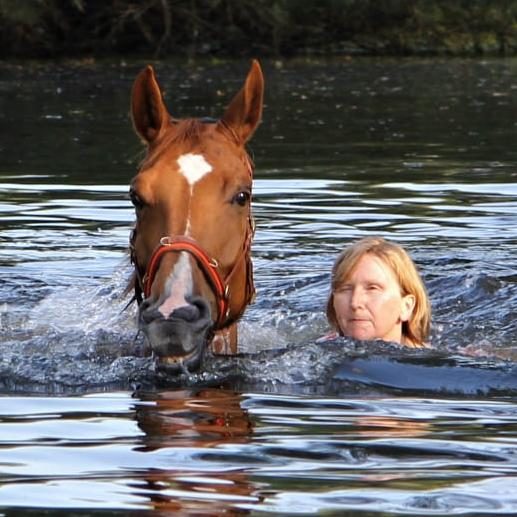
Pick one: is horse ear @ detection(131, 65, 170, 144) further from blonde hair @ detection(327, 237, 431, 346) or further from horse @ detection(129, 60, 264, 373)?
blonde hair @ detection(327, 237, 431, 346)

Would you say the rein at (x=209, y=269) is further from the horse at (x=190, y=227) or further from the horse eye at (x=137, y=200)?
the horse eye at (x=137, y=200)

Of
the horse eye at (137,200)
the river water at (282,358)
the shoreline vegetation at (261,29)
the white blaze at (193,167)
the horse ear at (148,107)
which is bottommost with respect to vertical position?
the river water at (282,358)

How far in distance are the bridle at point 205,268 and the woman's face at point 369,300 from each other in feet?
2.72

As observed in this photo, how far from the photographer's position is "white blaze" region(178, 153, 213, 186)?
20.8 ft

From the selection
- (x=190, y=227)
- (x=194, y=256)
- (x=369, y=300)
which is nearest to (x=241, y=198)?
(x=190, y=227)

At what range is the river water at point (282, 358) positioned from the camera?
485 centimetres

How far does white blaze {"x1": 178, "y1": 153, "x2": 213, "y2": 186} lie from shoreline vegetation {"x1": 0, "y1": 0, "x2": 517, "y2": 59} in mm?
33188

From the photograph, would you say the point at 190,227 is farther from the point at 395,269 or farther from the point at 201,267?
the point at 395,269

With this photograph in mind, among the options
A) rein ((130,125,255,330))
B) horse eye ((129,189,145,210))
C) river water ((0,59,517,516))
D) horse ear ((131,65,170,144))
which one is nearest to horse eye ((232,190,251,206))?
rein ((130,125,255,330))

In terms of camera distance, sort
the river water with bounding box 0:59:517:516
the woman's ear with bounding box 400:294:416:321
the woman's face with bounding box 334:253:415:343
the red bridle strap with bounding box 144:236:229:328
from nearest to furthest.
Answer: the river water with bounding box 0:59:517:516 < the red bridle strap with bounding box 144:236:229:328 < the woman's face with bounding box 334:253:415:343 < the woman's ear with bounding box 400:294:416:321

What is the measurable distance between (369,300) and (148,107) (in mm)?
1409

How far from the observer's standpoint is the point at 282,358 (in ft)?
23.6

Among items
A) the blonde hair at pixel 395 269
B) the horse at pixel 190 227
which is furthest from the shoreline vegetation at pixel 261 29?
the horse at pixel 190 227

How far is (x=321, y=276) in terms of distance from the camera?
34.1 ft
